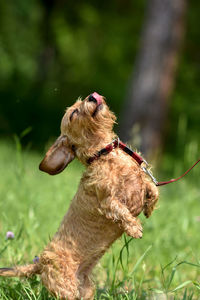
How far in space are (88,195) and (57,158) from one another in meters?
0.22

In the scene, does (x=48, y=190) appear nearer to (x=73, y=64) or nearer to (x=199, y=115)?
(x=199, y=115)

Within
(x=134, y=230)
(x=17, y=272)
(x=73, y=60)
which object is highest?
(x=134, y=230)

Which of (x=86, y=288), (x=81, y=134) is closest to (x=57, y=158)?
(x=81, y=134)

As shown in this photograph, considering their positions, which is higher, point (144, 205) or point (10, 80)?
point (144, 205)

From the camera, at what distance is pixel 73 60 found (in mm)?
16094

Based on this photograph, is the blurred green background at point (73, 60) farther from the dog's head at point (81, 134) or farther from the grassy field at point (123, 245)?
the dog's head at point (81, 134)

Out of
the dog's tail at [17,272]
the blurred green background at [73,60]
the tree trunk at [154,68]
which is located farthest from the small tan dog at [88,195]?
the blurred green background at [73,60]

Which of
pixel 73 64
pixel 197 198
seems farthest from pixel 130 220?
pixel 73 64

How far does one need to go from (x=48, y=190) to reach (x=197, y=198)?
5.81ft

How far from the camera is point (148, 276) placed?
3.31m

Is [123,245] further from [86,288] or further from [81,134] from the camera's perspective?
[81,134]

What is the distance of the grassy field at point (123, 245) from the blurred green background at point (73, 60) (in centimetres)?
797

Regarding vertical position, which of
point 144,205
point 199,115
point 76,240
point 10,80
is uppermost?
point 144,205

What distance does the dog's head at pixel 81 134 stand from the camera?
2012 mm
